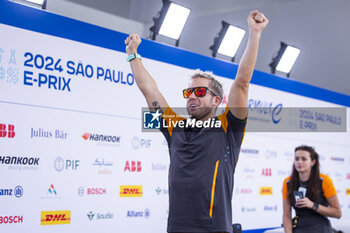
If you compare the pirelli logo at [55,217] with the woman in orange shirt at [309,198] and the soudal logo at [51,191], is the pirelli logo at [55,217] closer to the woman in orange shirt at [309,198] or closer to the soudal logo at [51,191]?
the soudal logo at [51,191]

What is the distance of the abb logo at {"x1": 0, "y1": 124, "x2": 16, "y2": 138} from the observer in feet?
10.9

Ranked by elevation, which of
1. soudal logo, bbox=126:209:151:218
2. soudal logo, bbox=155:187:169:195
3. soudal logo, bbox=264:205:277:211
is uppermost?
soudal logo, bbox=155:187:169:195

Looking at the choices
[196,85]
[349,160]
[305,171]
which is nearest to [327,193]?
[305,171]

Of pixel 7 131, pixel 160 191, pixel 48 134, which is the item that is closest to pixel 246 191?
pixel 160 191

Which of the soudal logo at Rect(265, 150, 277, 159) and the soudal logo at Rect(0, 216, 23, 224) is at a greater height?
the soudal logo at Rect(265, 150, 277, 159)

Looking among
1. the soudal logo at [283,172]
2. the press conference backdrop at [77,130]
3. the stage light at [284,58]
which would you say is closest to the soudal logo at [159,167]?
the press conference backdrop at [77,130]

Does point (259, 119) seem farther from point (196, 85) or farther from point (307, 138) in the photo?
point (196, 85)

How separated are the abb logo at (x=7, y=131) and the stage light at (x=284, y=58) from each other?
12.9 ft

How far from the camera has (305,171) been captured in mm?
3465

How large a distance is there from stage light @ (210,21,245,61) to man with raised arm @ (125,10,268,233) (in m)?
3.40

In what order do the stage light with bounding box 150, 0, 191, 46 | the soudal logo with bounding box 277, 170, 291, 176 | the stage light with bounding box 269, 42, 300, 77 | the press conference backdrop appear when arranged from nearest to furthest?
the press conference backdrop → the stage light with bounding box 150, 0, 191, 46 → the soudal logo with bounding box 277, 170, 291, 176 → the stage light with bounding box 269, 42, 300, 77

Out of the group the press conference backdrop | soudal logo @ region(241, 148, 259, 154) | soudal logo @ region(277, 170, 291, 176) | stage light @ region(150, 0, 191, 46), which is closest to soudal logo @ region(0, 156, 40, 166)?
the press conference backdrop

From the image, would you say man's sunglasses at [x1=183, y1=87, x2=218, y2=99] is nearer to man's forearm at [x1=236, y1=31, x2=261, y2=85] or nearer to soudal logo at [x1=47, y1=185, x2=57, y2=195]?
man's forearm at [x1=236, y1=31, x2=261, y2=85]

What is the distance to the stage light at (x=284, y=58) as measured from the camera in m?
6.23
